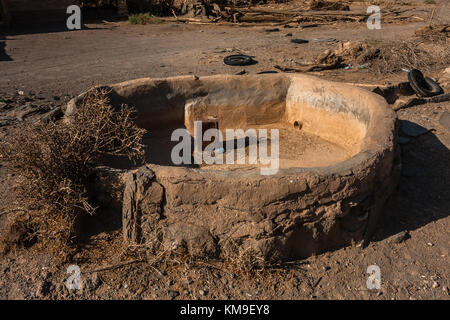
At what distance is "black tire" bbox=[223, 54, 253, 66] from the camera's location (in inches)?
352

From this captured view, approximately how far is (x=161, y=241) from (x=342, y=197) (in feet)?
4.98

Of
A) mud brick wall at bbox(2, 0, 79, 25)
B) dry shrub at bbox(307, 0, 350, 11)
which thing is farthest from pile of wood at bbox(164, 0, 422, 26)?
mud brick wall at bbox(2, 0, 79, 25)

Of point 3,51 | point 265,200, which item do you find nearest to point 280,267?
point 265,200

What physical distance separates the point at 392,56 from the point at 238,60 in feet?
10.5

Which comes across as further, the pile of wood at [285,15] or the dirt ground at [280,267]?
the pile of wood at [285,15]

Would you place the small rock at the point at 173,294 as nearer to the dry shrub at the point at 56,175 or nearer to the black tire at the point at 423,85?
the dry shrub at the point at 56,175

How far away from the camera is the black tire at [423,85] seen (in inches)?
266

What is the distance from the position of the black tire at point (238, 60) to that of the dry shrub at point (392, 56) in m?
1.94

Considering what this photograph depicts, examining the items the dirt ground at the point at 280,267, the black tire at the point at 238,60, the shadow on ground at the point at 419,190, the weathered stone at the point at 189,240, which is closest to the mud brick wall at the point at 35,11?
the dirt ground at the point at 280,267

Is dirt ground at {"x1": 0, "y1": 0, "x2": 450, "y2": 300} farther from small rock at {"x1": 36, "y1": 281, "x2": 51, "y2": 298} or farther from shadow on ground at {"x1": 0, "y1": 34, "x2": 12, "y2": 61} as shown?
shadow on ground at {"x1": 0, "y1": 34, "x2": 12, "y2": 61}

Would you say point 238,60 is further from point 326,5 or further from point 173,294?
point 326,5

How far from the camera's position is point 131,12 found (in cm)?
1449
